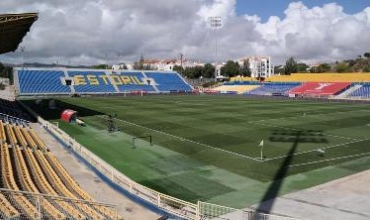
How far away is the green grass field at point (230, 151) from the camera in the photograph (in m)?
21.0

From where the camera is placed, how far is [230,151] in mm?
28547

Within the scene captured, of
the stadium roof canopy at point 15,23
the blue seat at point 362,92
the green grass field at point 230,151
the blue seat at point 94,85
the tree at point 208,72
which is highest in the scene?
the stadium roof canopy at point 15,23

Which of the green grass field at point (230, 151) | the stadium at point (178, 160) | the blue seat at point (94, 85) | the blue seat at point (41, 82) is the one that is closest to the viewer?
the stadium at point (178, 160)

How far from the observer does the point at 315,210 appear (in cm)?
1689

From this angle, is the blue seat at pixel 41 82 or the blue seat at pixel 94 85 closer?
the blue seat at pixel 41 82

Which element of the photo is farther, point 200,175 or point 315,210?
point 200,175

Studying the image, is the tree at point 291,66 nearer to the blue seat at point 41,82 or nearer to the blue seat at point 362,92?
the blue seat at point 362,92

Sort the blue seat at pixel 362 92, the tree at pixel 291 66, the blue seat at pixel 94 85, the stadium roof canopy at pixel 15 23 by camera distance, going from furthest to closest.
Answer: the tree at pixel 291 66 < the blue seat at pixel 94 85 < the blue seat at pixel 362 92 < the stadium roof canopy at pixel 15 23

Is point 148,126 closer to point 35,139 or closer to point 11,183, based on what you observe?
point 35,139

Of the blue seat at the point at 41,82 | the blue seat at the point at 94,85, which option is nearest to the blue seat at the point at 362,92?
the blue seat at the point at 94,85

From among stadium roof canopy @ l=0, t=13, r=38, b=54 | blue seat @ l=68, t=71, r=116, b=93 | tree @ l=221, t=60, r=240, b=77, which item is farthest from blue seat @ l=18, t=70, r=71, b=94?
tree @ l=221, t=60, r=240, b=77

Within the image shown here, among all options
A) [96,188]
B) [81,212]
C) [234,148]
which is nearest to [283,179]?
[234,148]

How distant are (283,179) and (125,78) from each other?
87911 millimetres

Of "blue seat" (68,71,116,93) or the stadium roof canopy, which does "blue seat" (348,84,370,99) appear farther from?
the stadium roof canopy
